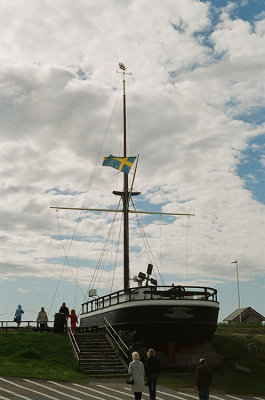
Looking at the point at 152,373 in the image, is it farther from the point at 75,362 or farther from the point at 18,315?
the point at 18,315

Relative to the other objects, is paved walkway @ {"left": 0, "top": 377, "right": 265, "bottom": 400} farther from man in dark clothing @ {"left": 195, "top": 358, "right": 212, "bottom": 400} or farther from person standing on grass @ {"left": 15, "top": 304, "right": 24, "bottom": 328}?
person standing on grass @ {"left": 15, "top": 304, "right": 24, "bottom": 328}

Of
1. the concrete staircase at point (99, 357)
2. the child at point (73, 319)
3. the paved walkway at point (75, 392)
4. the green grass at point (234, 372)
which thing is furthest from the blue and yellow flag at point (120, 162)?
the paved walkway at point (75, 392)

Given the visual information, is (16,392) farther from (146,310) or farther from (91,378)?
(146,310)

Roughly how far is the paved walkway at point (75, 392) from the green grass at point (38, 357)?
3.20ft

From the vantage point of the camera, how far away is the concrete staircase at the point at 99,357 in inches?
861

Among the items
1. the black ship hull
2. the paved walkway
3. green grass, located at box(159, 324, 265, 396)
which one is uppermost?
the black ship hull

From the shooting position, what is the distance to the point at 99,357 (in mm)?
23484

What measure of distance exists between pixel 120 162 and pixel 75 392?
833 inches

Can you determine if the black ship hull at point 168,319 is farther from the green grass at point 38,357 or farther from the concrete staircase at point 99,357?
the green grass at point 38,357

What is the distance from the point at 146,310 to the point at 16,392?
393 inches

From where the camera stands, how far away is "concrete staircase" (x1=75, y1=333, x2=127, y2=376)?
861 inches

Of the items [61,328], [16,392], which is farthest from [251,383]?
[61,328]

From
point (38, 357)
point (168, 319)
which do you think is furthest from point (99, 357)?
point (168, 319)

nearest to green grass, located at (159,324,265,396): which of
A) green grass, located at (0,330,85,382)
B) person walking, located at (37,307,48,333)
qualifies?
green grass, located at (0,330,85,382)
